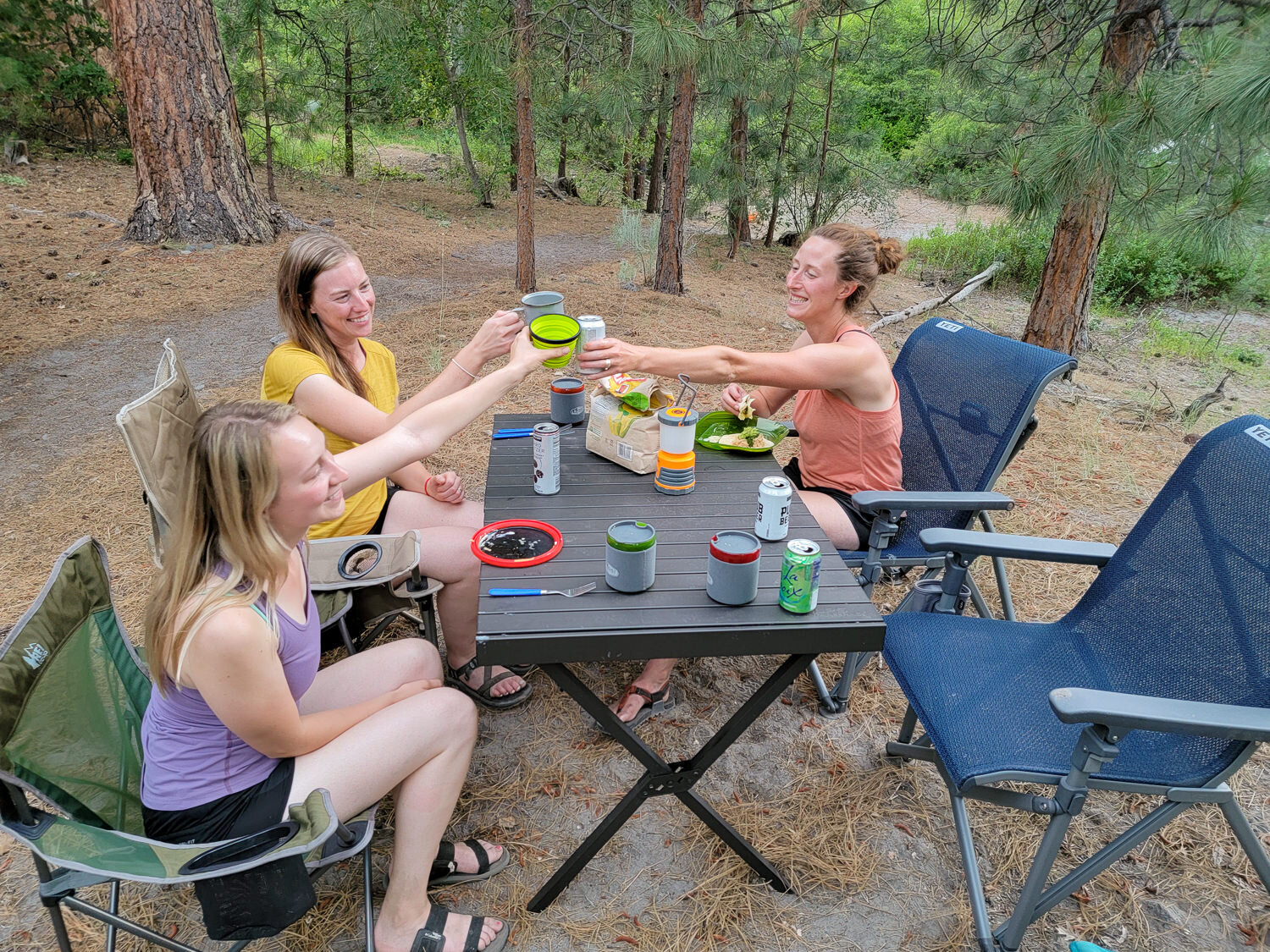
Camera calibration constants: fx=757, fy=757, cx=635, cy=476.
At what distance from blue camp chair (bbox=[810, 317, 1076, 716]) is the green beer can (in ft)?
2.55

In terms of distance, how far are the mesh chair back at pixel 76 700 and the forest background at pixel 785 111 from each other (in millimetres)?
3744

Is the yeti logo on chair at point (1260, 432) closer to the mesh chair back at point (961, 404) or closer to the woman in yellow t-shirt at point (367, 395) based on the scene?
the mesh chair back at point (961, 404)

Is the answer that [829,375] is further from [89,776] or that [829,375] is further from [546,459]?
[89,776]

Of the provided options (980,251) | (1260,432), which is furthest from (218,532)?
(980,251)

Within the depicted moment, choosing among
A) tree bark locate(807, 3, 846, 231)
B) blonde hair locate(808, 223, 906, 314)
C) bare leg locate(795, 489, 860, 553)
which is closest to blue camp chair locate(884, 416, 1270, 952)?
bare leg locate(795, 489, 860, 553)

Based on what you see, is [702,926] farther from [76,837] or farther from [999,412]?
[999,412]

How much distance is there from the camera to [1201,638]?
185 cm

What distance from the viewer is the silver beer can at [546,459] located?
82.3 inches

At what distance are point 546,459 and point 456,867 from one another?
1.09 metres

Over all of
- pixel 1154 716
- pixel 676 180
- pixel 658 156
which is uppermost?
pixel 658 156

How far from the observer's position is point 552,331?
2.11 meters

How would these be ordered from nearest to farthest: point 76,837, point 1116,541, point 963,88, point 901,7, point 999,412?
point 76,837, point 999,412, point 1116,541, point 963,88, point 901,7

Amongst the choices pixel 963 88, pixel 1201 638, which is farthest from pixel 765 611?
pixel 963 88

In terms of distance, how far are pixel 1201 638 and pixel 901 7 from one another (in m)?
16.6
